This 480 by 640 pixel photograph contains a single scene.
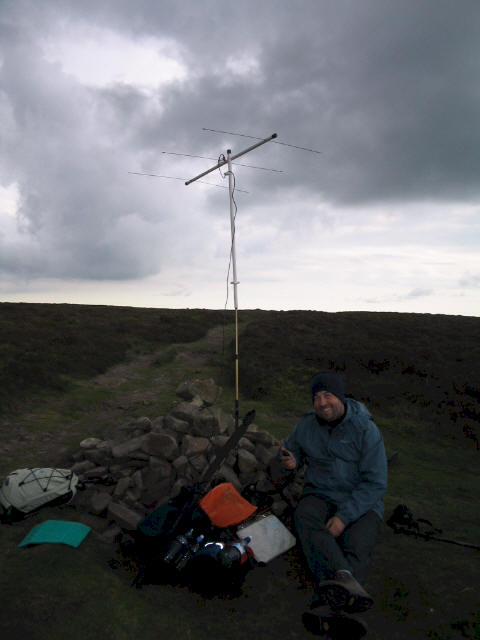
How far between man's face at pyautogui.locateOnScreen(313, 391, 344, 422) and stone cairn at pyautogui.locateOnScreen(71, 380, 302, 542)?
212 centimetres

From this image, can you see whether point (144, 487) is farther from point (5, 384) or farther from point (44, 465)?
point (5, 384)

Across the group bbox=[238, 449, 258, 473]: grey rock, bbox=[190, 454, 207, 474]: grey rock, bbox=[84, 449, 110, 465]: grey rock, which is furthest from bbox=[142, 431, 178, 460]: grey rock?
bbox=[238, 449, 258, 473]: grey rock

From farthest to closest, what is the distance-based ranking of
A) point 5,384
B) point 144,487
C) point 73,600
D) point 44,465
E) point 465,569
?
1. point 5,384
2. point 44,465
3. point 144,487
4. point 465,569
5. point 73,600

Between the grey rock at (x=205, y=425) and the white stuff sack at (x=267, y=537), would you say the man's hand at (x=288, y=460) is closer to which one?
the white stuff sack at (x=267, y=537)

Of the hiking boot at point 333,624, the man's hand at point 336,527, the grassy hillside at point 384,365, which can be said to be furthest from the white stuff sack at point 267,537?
the grassy hillside at point 384,365

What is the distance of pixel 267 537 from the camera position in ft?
17.9

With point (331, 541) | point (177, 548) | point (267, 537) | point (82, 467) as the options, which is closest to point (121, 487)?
point (82, 467)

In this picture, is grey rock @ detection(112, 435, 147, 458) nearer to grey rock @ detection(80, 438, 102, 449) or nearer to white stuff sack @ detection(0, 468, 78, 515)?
white stuff sack @ detection(0, 468, 78, 515)

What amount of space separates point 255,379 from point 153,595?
1211cm

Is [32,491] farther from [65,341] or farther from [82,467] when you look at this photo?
[65,341]

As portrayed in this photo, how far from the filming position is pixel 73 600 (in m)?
4.28

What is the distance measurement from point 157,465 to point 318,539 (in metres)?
3.52

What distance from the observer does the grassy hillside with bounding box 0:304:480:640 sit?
13.9 ft

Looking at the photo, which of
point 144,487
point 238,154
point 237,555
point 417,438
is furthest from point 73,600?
point 417,438
